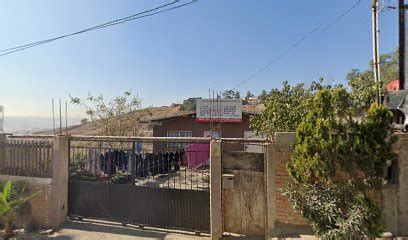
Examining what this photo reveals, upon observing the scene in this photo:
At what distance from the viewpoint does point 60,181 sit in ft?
26.0

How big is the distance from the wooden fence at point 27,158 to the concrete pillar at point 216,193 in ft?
15.7

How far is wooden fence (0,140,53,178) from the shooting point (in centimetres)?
822

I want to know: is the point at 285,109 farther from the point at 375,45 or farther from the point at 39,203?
the point at 39,203

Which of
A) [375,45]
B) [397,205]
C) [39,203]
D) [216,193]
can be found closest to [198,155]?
[216,193]

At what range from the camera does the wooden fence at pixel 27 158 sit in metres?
8.22

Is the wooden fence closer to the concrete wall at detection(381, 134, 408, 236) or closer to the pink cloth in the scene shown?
the pink cloth

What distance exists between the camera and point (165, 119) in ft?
59.4

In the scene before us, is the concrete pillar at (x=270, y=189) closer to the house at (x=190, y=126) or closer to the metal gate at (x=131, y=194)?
the metal gate at (x=131, y=194)

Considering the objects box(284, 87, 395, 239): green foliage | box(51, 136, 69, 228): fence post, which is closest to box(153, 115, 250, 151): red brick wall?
box(51, 136, 69, 228): fence post

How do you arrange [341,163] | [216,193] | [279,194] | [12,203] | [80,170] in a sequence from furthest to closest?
[80,170], [12,203], [216,193], [279,194], [341,163]

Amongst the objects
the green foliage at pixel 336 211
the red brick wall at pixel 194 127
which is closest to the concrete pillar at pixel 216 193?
the green foliage at pixel 336 211

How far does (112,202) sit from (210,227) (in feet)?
9.39

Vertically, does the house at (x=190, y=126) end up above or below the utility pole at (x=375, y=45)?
below

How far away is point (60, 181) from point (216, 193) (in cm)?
443
